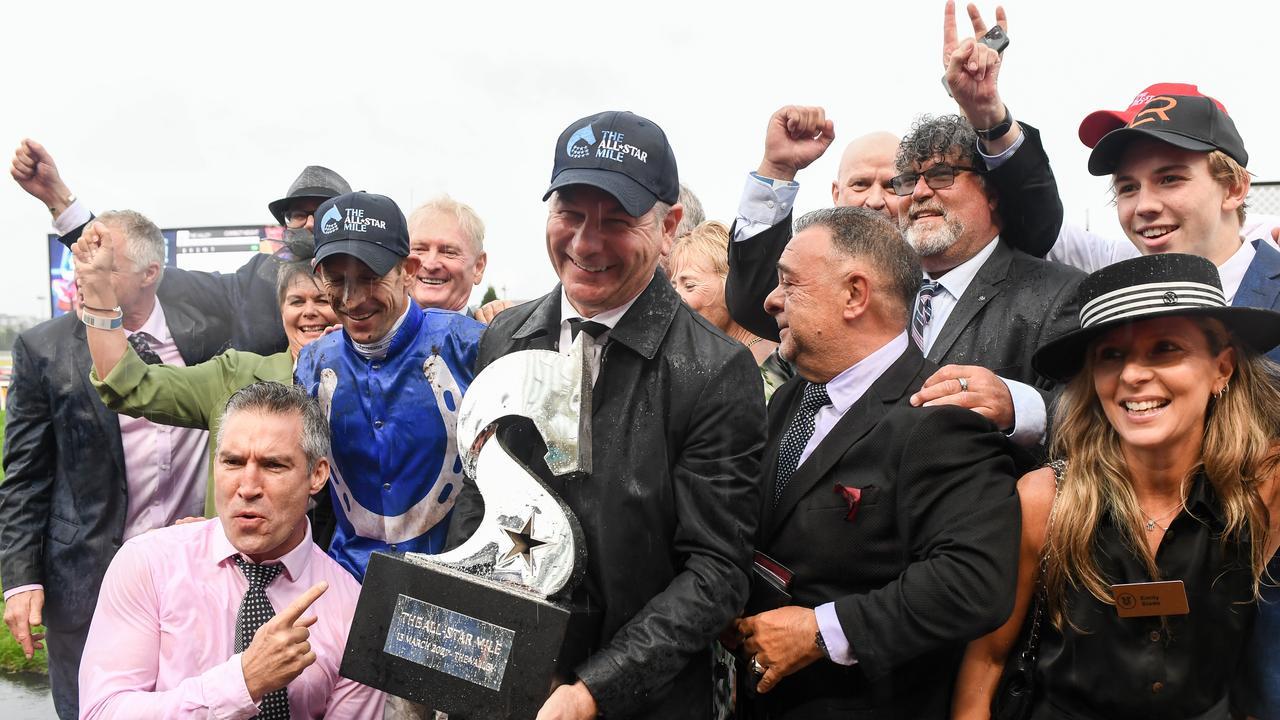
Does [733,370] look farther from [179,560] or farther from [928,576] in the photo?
[179,560]

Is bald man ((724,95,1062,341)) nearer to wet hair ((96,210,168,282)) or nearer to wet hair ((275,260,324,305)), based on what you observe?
wet hair ((275,260,324,305))

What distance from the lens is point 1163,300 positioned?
228 centimetres

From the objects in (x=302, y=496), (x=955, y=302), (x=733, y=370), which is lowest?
(x=302, y=496)

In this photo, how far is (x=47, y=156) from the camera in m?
3.76

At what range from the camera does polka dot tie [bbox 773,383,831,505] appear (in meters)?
2.55

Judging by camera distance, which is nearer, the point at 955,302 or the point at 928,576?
the point at 928,576

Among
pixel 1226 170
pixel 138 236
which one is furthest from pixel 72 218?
pixel 1226 170

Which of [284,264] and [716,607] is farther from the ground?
[284,264]

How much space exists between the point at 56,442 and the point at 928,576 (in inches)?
145

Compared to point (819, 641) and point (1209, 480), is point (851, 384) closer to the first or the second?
point (819, 641)

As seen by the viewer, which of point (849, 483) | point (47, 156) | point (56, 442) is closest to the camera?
point (849, 483)

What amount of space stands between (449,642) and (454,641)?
0.05ft

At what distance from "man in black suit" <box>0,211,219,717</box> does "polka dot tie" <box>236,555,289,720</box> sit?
1525mm

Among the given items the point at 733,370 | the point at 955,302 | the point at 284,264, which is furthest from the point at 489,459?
the point at 284,264
